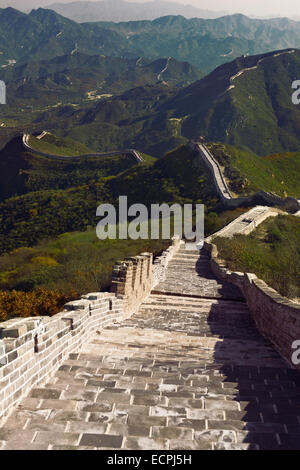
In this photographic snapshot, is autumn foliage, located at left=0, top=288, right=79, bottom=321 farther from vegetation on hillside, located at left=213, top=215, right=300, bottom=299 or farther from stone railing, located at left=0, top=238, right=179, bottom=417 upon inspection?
vegetation on hillside, located at left=213, top=215, right=300, bottom=299

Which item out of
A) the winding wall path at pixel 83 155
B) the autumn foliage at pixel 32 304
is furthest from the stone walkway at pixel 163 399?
the winding wall path at pixel 83 155

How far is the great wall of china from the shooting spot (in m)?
3.91

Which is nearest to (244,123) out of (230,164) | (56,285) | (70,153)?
(70,153)

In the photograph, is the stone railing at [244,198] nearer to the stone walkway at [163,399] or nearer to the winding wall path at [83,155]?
the winding wall path at [83,155]

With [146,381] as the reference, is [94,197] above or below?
above

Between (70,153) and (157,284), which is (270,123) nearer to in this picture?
(70,153)

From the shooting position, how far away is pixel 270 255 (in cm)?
1847

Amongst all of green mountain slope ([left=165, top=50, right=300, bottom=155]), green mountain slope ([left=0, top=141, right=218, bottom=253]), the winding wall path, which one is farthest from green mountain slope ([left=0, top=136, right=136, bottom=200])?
green mountain slope ([left=165, top=50, right=300, bottom=155])

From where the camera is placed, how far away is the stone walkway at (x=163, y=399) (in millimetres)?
3855
